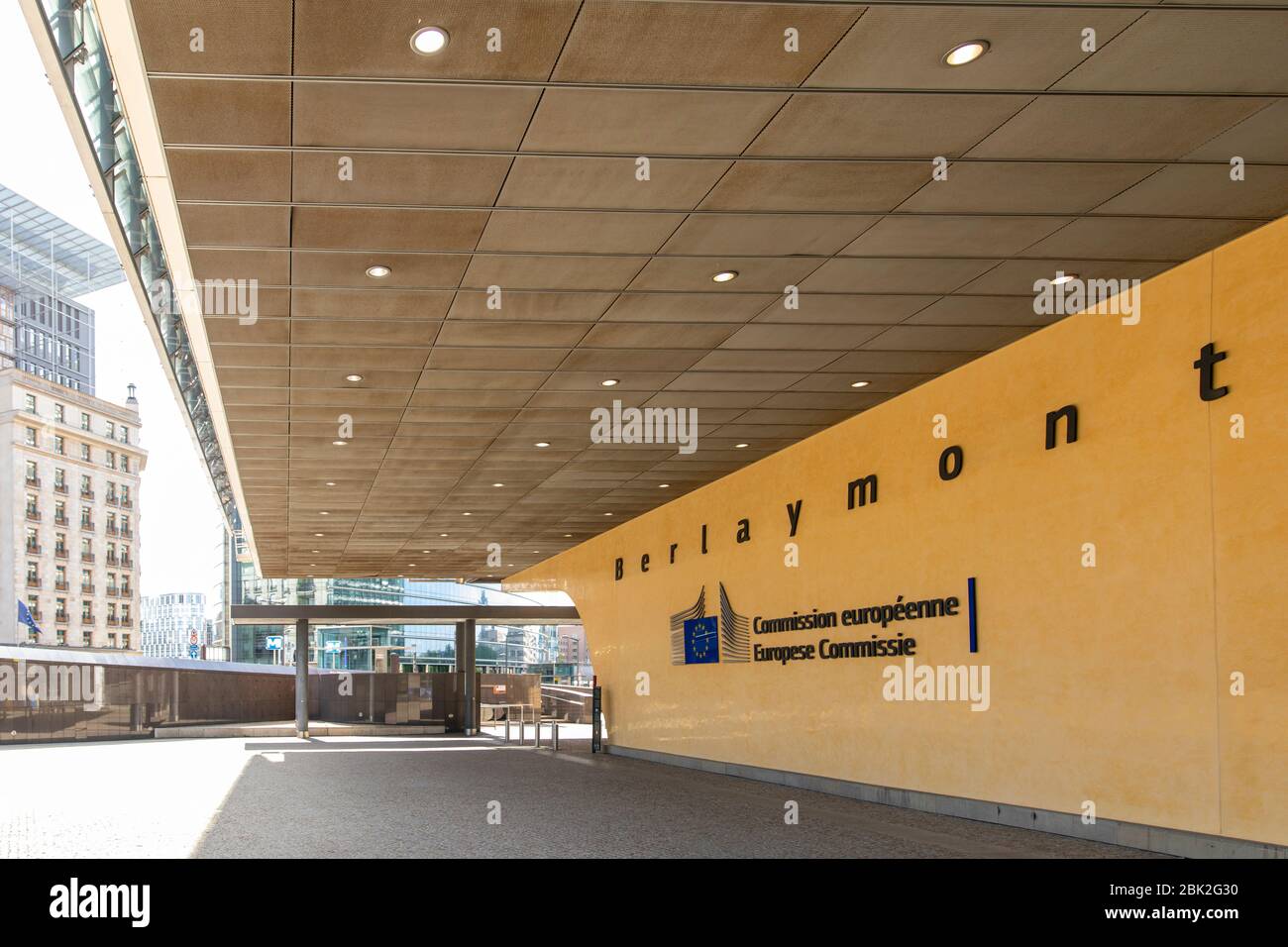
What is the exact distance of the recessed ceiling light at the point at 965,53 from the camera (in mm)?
5250

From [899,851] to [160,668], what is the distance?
26.6 meters

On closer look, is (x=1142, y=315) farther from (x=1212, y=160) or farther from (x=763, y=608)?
(x=763, y=608)

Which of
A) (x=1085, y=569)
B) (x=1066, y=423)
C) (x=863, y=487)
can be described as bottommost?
(x=1085, y=569)

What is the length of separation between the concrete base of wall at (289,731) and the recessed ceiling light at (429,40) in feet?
91.0

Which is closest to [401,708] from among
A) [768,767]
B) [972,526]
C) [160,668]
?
[160,668]

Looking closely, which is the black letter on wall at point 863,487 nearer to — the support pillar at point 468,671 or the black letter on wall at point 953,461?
the black letter on wall at point 953,461

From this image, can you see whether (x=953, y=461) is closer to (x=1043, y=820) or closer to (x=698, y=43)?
(x=1043, y=820)

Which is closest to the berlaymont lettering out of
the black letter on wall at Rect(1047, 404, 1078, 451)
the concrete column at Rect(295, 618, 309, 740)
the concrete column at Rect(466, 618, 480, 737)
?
the black letter on wall at Rect(1047, 404, 1078, 451)

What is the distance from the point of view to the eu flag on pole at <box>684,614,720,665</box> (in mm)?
16781

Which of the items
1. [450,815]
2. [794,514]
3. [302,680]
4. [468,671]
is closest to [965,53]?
[450,815]

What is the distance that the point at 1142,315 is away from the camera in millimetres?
8461

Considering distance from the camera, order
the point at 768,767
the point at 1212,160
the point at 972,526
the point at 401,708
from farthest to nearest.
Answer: the point at 401,708
the point at 768,767
the point at 972,526
the point at 1212,160

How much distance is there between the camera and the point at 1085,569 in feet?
29.7

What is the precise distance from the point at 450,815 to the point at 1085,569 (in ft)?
20.0
